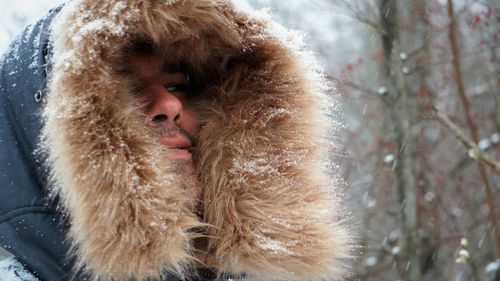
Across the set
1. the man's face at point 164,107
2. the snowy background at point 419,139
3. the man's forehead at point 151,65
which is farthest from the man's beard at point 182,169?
the snowy background at point 419,139

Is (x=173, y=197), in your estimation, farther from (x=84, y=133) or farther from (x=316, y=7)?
(x=316, y=7)

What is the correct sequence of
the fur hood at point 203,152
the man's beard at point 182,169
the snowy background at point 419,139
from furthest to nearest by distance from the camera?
the snowy background at point 419,139 → the man's beard at point 182,169 → the fur hood at point 203,152

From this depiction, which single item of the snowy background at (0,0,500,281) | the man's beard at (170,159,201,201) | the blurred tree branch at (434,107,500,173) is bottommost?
the snowy background at (0,0,500,281)

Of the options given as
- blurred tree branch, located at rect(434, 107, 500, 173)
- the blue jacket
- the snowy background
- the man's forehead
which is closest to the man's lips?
the man's forehead

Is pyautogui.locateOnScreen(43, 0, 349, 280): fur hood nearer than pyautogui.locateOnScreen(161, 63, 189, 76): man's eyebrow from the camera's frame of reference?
Yes

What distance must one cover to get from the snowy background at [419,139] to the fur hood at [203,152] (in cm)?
183

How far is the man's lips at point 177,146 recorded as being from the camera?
1573 mm

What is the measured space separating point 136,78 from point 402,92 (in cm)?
291

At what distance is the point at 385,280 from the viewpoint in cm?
543

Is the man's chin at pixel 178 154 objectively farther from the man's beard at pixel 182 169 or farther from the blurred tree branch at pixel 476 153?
the blurred tree branch at pixel 476 153

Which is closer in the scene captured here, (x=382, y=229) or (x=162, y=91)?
(x=162, y=91)

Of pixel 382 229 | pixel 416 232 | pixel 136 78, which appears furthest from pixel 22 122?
pixel 382 229

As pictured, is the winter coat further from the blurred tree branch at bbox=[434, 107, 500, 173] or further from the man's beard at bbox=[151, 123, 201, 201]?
the blurred tree branch at bbox=[434, 107, 500, 173]

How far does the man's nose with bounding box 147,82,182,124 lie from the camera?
156 cm
